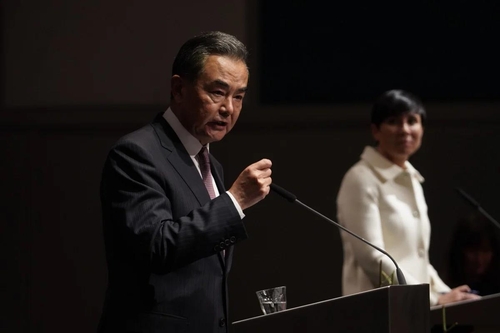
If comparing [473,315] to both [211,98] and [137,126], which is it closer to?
[211,98]

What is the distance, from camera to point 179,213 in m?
2.20

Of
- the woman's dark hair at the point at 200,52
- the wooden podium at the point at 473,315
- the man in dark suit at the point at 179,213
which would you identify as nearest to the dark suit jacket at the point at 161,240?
the man in dark suit at the point at 179,213

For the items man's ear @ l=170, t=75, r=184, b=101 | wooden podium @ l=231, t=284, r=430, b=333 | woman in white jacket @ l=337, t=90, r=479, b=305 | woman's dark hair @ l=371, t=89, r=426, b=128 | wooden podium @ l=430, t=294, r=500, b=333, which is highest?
woman's dark hair @ l=371, t=89, r=426, b=128

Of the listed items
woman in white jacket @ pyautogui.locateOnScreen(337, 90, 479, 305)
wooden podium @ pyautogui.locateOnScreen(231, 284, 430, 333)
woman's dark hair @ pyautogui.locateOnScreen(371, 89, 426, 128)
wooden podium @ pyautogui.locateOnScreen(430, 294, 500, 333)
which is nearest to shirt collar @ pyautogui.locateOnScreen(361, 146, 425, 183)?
woman in white jacket @ pyautogui.locateOnScreen(337, 90, 479, 305)

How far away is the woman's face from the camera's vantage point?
3.64 meters

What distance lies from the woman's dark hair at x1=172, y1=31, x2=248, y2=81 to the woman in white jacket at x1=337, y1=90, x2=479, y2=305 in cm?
126

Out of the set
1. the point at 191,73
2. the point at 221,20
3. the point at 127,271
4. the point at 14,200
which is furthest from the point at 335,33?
the point at 127,271

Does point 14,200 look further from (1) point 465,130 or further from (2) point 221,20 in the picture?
(1) point 465,130

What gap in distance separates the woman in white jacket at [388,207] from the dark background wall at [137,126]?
1110 millimetres

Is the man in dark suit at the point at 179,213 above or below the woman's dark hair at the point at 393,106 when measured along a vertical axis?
below

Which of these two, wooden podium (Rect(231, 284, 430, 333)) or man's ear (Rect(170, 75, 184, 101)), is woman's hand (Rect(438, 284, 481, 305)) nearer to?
wooden podium (Rect(231, 284, 430, 333))

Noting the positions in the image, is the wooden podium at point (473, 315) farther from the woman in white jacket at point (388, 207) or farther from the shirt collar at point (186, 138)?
the shirt collar at point (186, 138)

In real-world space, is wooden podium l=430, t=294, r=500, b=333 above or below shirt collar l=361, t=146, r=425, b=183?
below

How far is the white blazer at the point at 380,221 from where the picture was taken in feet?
11.4
